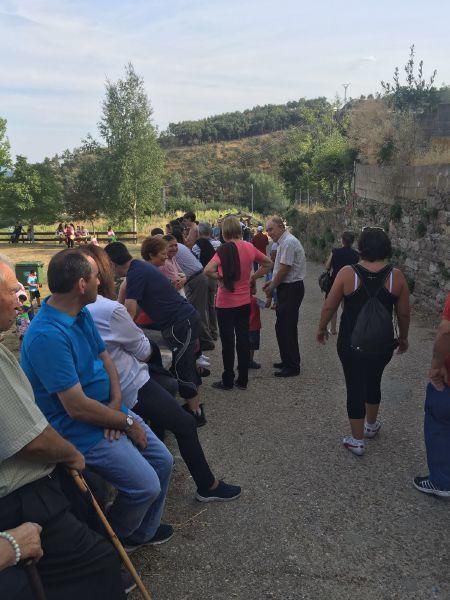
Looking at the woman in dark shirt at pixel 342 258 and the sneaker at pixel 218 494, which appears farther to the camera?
the woman in dark shirt at pixel 342 258

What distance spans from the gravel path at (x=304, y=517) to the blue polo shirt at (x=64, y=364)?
3.04 feet

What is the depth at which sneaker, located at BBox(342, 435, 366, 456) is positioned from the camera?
3.82m

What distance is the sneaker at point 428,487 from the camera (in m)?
3.25

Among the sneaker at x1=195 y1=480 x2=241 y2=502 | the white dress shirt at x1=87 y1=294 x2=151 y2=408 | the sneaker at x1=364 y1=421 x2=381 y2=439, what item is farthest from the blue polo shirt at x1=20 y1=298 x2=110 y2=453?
the sneaker at x1=364 y1=421 x2=381 y2=439

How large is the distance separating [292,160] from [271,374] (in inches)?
968

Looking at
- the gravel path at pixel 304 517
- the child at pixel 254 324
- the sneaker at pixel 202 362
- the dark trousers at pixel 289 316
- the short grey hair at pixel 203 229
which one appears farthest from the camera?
the short grey hair at pixel 203 229

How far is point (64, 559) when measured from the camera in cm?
178

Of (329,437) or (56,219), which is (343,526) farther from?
(56,219)

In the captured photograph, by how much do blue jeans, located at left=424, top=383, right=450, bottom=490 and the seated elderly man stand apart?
85.5 inches

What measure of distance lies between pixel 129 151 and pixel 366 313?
3612 centimetres

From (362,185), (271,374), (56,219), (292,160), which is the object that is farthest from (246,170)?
(271,374)

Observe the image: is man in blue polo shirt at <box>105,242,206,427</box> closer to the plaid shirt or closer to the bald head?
the bald head

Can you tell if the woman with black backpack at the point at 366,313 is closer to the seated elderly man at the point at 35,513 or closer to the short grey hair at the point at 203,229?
the seated elderly man at the point at 35,513

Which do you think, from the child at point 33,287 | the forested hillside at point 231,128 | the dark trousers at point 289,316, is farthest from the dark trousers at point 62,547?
the forested hillside at point 231,128
